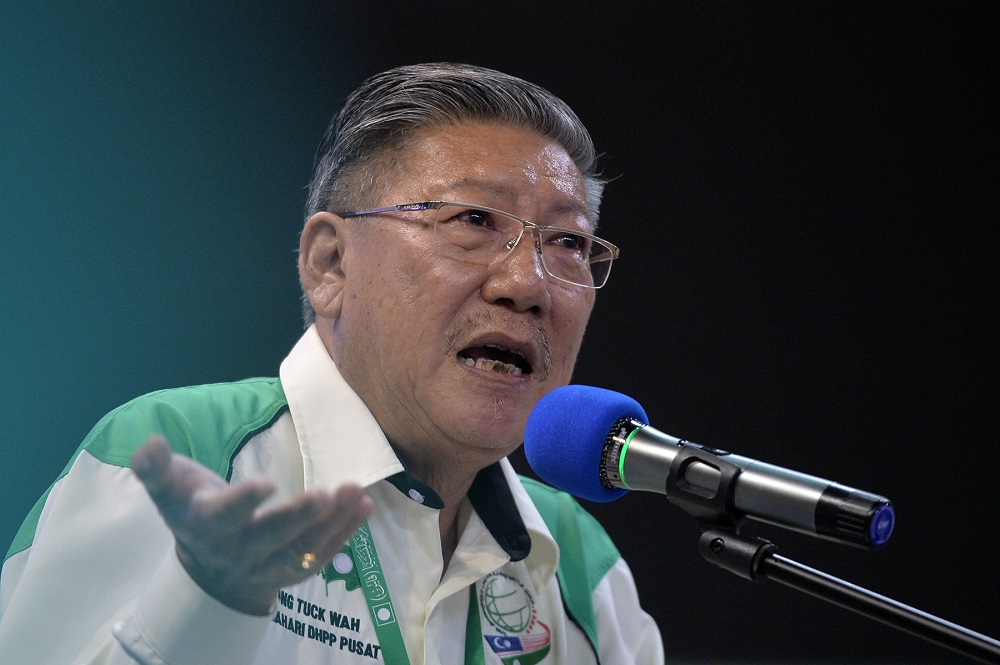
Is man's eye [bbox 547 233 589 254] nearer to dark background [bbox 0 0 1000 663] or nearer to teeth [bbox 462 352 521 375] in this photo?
teeth [bbox 462 352 521 375]

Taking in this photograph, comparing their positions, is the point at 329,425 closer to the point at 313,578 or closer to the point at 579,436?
the point at 313,578

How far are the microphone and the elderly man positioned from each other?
0.29 m

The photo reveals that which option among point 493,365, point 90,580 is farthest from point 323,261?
point 90,580

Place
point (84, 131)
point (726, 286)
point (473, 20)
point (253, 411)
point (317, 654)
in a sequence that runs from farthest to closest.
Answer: point (726, 286)
point (473, 20)
point (84, 131)
point (253, 411)
point (317, 654)

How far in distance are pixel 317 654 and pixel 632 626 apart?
863 mm

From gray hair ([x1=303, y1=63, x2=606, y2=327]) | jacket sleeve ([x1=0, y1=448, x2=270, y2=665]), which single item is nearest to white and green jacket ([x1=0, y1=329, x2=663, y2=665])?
jacket sleeve ([x1=0, y1=448, x2=270, y2=665])

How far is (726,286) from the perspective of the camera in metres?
2.71

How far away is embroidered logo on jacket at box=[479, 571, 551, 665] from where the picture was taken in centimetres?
177

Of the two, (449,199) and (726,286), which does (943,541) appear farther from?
(449,199)

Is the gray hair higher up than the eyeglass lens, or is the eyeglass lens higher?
the gray hair

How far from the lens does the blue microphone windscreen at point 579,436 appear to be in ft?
4.01

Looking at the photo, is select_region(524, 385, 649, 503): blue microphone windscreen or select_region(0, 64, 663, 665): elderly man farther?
select_region(0, 64, 663, 665): elderly man

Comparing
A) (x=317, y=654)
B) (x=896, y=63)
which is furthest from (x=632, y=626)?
(x=896, y=63)

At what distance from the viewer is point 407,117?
1804 millimetres
